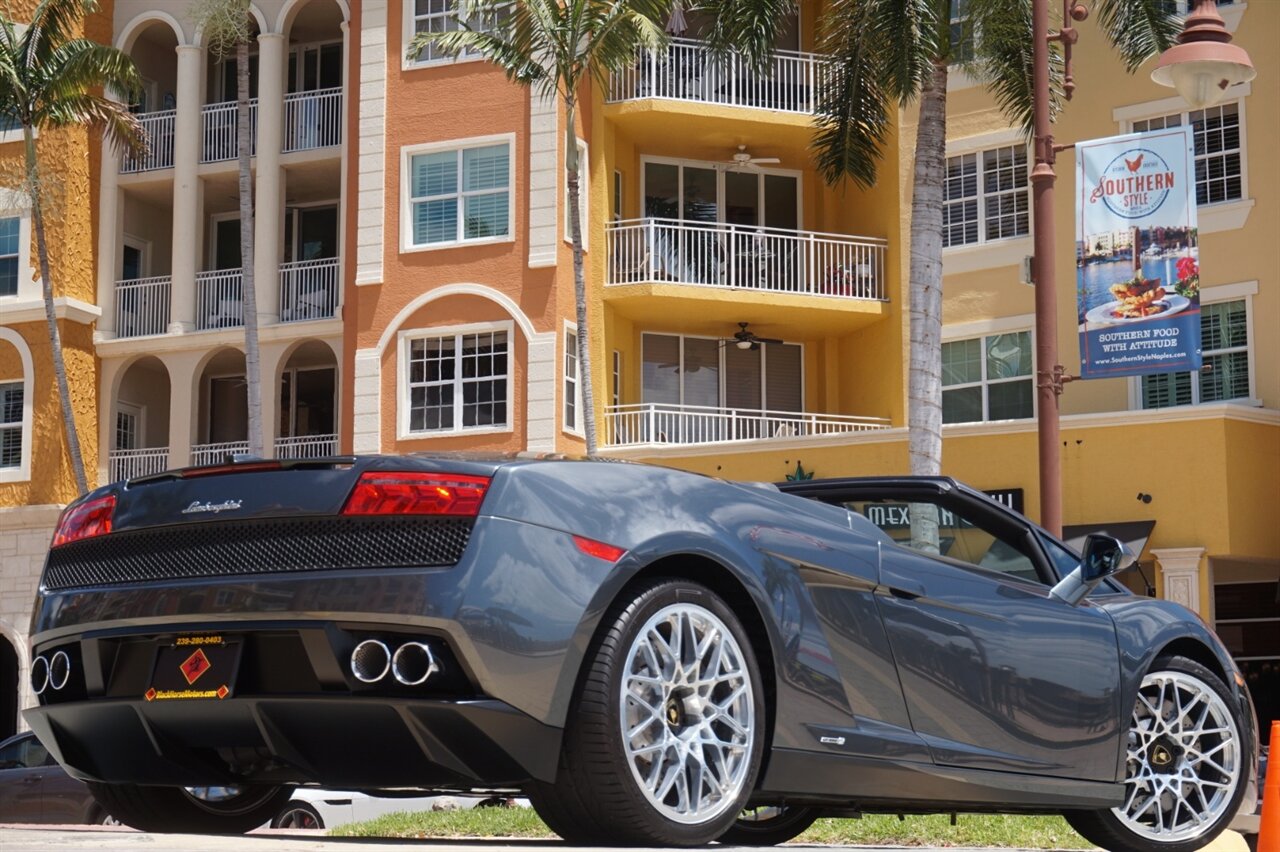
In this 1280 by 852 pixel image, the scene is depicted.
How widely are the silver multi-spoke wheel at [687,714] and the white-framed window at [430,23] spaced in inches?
1083

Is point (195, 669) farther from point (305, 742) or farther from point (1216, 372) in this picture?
point (1216, 372)

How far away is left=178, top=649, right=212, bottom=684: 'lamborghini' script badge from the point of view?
548 centimetres

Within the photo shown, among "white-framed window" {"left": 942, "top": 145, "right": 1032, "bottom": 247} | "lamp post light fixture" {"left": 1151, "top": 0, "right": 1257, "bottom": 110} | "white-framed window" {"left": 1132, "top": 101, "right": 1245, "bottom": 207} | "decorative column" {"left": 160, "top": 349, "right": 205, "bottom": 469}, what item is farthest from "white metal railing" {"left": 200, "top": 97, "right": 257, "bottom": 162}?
"lamp post light fixture" {"left": 1151, "top": 0, "right": 1257, "bottom": 110}

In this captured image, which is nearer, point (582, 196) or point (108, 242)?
point (582, 196)

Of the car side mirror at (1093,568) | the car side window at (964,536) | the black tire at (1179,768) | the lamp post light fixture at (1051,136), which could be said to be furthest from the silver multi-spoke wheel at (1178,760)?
the lamp post light fixture at (1051,136)

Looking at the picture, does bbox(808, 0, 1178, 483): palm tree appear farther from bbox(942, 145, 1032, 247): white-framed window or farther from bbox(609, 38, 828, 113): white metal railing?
bbox(609, 38, 828, 113): white metal railing

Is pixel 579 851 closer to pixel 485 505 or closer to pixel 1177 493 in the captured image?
pixel 485 505

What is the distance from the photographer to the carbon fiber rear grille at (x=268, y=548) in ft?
17.3

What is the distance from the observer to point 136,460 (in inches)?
1383

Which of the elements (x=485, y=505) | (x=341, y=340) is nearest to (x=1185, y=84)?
(x=485, y=505)

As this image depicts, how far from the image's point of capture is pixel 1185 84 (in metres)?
15.0

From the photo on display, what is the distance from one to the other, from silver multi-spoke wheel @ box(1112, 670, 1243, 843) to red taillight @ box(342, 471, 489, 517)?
133 inches

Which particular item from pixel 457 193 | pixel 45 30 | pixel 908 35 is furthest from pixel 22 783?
pixel 45 30

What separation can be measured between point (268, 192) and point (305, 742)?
3026cm
